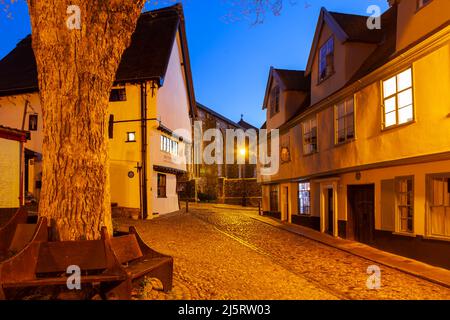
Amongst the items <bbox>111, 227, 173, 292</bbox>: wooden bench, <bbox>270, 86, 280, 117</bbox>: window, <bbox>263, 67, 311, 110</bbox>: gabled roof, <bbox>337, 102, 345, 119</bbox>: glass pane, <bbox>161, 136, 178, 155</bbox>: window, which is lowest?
<bbox>111, 227, 173, 292</bbox>: wooden bench

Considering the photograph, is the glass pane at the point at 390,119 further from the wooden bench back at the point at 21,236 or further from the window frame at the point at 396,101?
the wooden bench back at the point at 21,236

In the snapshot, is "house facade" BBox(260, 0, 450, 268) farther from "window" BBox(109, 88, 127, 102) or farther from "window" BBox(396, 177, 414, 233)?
"window" BBox(109, 88, 127, 102)

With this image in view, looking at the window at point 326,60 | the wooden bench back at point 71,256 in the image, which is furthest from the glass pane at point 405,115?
the wooden bench back at point 71,256

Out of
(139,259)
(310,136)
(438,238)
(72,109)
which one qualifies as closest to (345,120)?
(310,136)

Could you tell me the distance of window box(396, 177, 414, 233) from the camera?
34.9ft

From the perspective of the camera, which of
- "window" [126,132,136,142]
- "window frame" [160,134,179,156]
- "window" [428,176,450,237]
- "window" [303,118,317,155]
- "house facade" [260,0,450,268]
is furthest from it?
"window frame" [160,134,179,156]

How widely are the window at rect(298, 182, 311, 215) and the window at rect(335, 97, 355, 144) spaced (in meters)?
4.03

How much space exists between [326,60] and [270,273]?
36.1ft

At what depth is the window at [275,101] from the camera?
73.5 ft

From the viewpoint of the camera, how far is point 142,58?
23.8 meters

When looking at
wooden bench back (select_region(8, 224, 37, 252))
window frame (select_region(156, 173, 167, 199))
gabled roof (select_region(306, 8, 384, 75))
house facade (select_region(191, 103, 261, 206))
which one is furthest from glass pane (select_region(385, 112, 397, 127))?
house facade (select_region(191, 103, 261, 206))

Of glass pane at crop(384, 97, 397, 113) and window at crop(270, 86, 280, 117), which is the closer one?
glass pane at crop(384, 97, 397, 113)

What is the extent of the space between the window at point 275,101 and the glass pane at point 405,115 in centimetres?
1178
